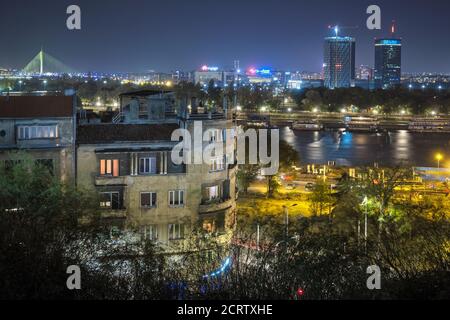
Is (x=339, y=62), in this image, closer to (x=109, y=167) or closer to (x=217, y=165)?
(x=217, y=165)

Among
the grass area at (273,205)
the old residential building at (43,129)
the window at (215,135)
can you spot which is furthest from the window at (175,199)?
the grass area at (273,205)

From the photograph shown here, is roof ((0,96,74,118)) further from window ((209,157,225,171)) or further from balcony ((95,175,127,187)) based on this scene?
window ((209,157,225,171))

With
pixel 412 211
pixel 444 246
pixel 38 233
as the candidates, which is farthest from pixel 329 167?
pixel 38 233

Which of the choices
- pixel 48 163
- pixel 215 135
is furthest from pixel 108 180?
pixel 215 135

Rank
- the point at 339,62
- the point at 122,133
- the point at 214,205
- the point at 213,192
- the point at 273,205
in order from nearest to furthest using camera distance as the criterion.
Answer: the point at 122,133, the point at 214,205, the point at 213,192, the point at 273,205, the point at 339,62

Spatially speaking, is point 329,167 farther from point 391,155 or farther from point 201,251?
point 201,251
